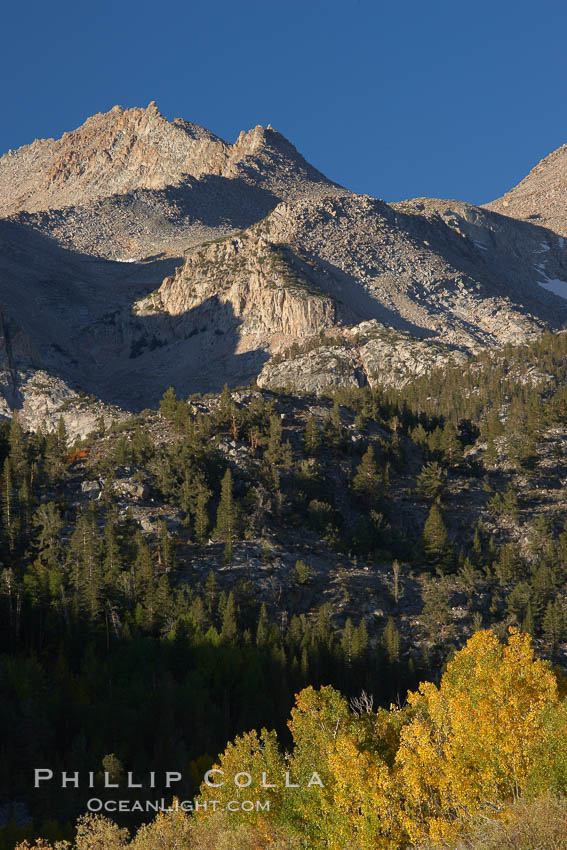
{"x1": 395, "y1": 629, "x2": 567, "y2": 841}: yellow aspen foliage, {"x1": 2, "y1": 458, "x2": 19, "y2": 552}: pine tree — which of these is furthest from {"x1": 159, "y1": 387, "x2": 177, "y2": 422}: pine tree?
{"x1": 395, "y1": 629, "x2": 567, "y2": 841}: yellow aspen foliage

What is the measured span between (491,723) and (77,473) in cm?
7248

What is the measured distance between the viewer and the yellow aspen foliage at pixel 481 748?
32062 mm

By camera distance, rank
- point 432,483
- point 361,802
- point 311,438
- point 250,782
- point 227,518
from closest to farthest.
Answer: point 361,802 → point 250,782 → point 227,518 → point 432,483 → point 311,438

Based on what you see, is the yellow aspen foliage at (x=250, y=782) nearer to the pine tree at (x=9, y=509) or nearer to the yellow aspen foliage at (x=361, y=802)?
the yellow aspen foliage at (x=361, y=802)

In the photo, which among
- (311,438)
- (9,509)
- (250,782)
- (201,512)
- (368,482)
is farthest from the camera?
(311,438)

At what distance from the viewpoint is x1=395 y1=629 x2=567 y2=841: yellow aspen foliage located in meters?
32.1

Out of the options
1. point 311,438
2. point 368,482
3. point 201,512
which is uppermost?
point 311,438

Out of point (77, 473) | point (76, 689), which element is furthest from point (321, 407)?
point (76, 689)

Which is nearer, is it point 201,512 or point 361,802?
point 361,802

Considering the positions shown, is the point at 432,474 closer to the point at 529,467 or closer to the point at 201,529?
the point at 529,467

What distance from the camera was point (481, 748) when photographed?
3412cm

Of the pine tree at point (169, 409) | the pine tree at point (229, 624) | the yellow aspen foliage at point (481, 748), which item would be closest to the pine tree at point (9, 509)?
the pine tree at point (229, 624)

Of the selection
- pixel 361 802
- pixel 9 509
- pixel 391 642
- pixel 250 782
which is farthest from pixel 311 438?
pixel 361 802

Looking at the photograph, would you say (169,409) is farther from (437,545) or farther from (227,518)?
(437,545)
